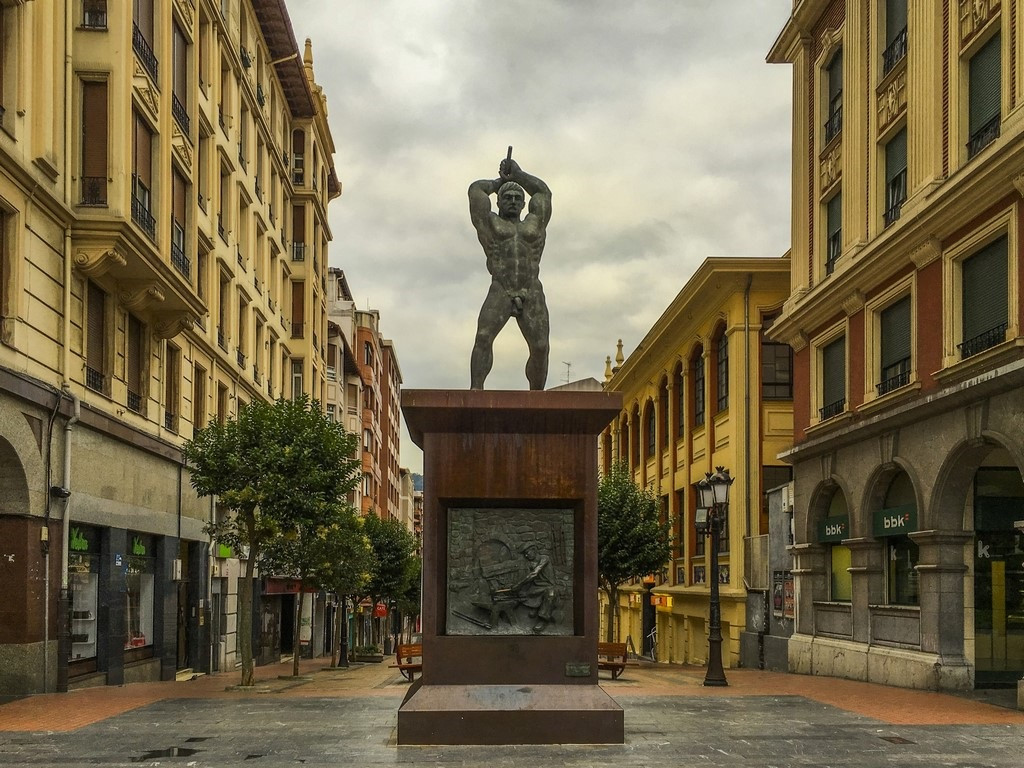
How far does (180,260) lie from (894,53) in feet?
57.5

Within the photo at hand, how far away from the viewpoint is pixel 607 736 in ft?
44.3

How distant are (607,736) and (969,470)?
11.6 metres

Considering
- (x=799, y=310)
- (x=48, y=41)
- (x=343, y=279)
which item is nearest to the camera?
(x=48, y=41)

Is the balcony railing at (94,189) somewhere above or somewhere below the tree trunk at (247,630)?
above

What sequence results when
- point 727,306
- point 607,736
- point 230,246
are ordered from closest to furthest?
point 607,736 < point 230,246 < point 727,306

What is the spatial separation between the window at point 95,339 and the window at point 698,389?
25231 mm

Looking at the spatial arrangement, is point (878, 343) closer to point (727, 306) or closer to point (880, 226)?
point (880, 226)

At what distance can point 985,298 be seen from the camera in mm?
21484

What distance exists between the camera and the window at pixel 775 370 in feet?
131

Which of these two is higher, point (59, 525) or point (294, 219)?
point (294, 219)

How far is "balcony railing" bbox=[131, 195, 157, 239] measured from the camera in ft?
83.3

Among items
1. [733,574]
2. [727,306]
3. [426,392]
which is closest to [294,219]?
A: [727,306]

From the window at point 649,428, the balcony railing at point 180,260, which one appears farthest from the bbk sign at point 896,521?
the window at point 649,428

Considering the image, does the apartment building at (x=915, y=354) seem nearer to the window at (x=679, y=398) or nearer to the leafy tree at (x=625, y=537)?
the leafy tree at (x=625, y=537)
